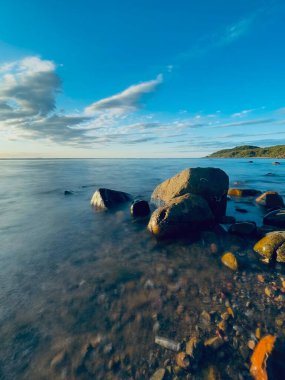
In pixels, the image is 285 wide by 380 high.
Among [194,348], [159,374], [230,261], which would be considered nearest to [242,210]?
[230,261]

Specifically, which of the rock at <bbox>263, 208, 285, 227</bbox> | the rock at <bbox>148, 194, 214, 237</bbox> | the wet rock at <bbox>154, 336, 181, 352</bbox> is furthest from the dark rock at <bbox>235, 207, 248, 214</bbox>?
the wet rock at <bbox>154, 336, 181, 352</bbox>

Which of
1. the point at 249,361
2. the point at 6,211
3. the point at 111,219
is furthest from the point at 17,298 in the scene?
the point at 6,211

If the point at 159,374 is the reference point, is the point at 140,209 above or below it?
above

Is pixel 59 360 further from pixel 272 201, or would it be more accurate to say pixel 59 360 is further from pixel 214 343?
pixel 272 201

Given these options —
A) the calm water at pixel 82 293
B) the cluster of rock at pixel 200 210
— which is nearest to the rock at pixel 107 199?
the cluster of rock at pixel 200 210

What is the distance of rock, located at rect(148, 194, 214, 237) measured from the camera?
8.42 metres

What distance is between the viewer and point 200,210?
8.95 m

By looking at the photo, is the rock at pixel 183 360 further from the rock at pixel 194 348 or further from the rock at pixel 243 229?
the rock at pixel 243 229

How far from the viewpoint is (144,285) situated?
5543 millimetres

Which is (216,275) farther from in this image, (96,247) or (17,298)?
(17,298)

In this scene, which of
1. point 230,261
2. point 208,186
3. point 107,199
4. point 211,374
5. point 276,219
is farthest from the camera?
point 107,199

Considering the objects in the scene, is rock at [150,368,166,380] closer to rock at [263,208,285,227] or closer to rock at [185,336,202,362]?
rock at [185,336,202,362]

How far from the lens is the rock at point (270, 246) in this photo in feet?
21.2

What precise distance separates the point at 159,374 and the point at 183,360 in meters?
0.47
